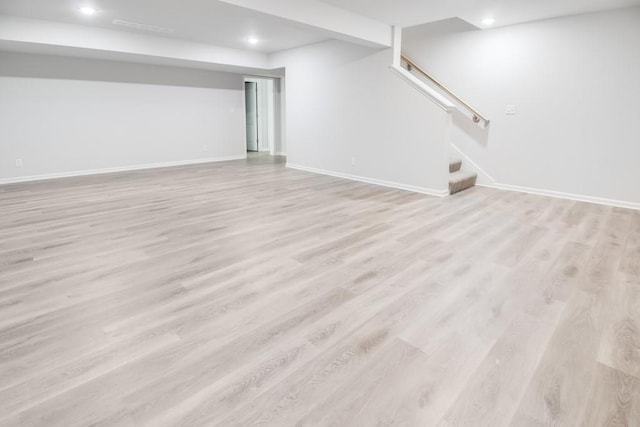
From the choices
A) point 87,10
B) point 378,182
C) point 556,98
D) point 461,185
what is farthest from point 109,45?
point 556,98

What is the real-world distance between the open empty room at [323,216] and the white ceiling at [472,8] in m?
0.05

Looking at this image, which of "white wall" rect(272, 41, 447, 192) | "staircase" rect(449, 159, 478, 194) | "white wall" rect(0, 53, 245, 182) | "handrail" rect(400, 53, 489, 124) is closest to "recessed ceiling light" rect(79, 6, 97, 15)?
"white wall" rect(0, 53, 245, 182)

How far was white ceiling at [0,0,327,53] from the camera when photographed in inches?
174

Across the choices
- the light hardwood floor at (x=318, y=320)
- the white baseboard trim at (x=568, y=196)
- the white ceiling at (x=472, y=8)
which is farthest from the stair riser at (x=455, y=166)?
the white ceiling at (x=472, y=8)

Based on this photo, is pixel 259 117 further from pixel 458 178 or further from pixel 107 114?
pixel 458 178

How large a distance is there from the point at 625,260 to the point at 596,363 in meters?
1.77

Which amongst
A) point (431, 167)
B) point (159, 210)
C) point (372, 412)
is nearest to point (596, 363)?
point (372, 412)

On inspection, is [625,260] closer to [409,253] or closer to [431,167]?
[409,253]

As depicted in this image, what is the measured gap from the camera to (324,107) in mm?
6891

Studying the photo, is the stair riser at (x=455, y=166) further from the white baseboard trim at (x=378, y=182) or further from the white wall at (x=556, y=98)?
the white baseboard trim at (x=378, y=182)

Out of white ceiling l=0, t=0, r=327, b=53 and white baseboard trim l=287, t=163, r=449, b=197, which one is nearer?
white ceiling l=0, t=0, r=327, b=53

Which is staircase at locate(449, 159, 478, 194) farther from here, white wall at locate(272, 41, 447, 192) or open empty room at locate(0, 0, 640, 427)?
white wall at locate(272, 41, 447, 192)

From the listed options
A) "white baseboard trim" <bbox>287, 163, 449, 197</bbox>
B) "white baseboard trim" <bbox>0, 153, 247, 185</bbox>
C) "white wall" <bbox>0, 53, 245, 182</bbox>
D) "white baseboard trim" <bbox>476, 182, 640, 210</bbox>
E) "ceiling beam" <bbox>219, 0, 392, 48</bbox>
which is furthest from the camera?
"white baseboard trim" <bbox>0, 153, 247, 185</bbox>

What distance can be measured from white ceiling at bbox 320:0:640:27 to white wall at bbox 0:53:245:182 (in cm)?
477
